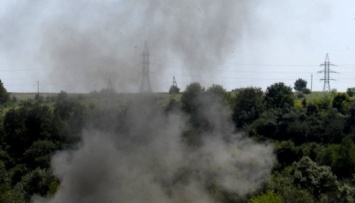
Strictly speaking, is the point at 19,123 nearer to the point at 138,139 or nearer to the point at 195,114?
the point at 195,114

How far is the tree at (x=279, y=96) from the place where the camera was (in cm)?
8069

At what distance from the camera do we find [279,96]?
82812 mm

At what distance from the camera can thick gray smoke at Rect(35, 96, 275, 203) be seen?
3594 centimetres

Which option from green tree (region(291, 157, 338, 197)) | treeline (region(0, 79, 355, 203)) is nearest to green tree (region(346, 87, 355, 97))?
treeline (region(0, 79, 355, 203))

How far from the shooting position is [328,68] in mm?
88875

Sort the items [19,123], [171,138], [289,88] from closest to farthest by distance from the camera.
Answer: [171,138] → [19,123] → [289,88]

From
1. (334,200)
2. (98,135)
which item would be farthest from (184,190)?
(334,200)

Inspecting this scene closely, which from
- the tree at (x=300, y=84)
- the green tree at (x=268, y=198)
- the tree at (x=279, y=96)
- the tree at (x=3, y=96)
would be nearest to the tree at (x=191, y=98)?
the green tree at (x=268, y=198)

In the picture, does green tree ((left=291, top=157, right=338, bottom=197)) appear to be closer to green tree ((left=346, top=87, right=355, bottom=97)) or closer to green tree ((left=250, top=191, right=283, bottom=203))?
green tree ((left=250, top=191, right=283, bottom=203))

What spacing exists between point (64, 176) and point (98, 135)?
3082 mm

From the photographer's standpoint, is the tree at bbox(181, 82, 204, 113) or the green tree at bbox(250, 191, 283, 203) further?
the tree at bbox(181, 82, 204, 113)

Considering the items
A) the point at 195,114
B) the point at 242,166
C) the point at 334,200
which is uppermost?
the point at 195,114

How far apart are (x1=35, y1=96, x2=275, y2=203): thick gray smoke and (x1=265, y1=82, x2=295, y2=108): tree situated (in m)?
37.1

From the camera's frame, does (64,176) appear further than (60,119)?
No
